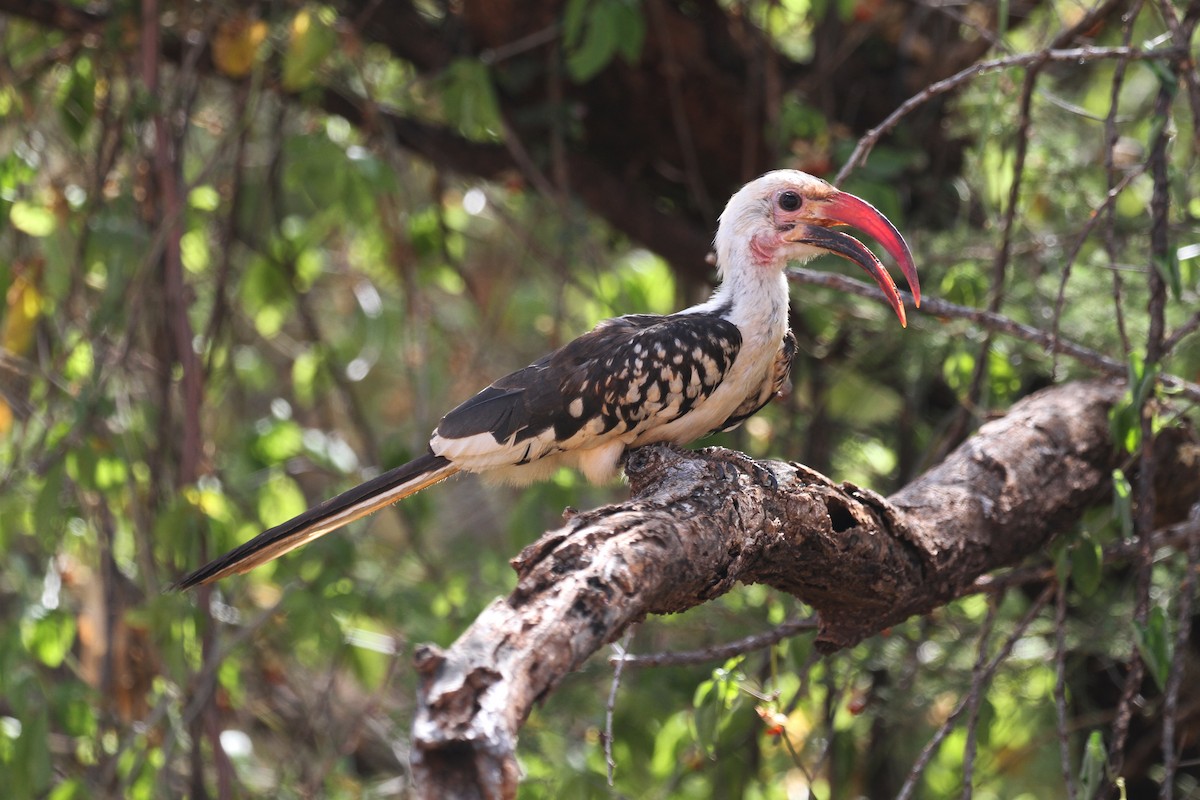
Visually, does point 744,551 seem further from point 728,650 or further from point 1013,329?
point 1013,329

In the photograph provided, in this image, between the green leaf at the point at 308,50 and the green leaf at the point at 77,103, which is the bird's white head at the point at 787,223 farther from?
the green leaf at the point at 77,103

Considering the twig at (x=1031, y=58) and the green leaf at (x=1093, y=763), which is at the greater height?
the twig at (x=1031, y=58)

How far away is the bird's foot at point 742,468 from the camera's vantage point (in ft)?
7.98

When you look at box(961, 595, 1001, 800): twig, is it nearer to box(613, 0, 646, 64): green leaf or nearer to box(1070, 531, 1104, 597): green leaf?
box(1070, 531, 1104, 597): green leaf

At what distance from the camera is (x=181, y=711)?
4.17 metres

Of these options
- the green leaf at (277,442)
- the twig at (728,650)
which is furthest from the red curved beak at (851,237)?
the green leaf at (277,442)

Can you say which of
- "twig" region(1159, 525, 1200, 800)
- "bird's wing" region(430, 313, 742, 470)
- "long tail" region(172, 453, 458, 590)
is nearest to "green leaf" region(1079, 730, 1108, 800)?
"twig" region(1159, 525, 1200, 800)

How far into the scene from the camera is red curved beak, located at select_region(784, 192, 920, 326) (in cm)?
304

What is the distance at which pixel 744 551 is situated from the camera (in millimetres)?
2291

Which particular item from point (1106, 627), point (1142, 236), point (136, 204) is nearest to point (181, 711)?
point (136, 204)

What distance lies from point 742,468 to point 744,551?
235mm

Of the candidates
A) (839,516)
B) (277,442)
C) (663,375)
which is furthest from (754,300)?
(277,442)

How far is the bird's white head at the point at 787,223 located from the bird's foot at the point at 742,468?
830mm

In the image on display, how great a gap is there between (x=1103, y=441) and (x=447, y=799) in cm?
243
